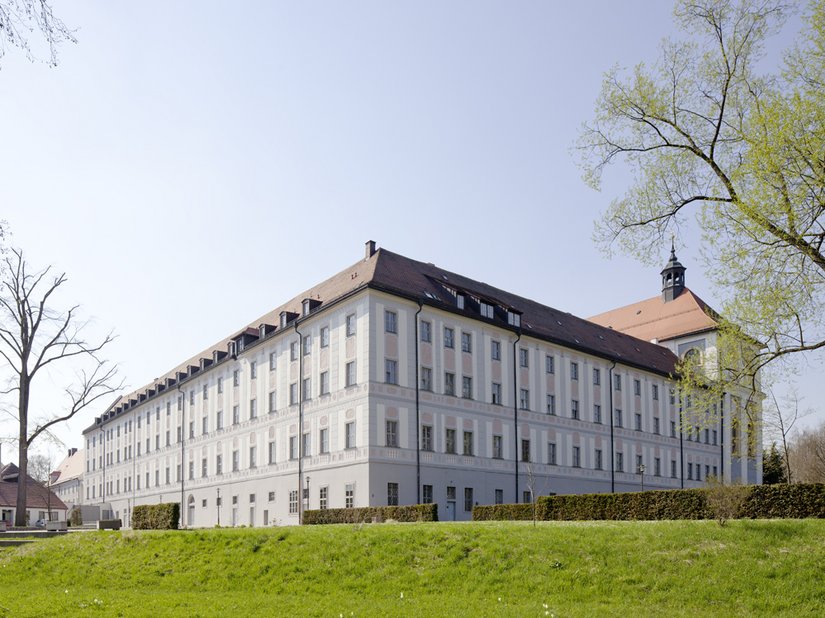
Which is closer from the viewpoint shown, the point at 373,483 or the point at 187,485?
the point at 373,483

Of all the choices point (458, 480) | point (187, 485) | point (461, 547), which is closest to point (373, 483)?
point (458, 480)

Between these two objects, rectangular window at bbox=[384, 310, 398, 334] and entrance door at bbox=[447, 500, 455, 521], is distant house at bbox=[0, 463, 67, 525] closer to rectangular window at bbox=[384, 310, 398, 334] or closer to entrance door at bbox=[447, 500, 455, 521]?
entrance door at bbox=[447, 500, 455, 521]

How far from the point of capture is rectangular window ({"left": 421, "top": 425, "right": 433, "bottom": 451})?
4256 cm

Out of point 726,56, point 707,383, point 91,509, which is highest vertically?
point 726,56

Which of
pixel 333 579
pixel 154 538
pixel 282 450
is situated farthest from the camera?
pixel 282 450

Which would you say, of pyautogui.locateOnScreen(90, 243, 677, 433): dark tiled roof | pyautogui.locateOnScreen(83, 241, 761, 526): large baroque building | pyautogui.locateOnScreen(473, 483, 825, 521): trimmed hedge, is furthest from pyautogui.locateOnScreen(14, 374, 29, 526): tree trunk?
pyautogui.locateOnScreen(473, 483, 825, 521): trimmed hedge

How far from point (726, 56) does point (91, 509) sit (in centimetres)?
7208

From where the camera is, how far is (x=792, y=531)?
17422 mm

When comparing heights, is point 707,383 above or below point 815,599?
above

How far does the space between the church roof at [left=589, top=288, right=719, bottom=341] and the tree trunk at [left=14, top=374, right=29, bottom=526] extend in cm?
5355

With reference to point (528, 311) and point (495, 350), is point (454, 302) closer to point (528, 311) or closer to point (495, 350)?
point (495, 350)

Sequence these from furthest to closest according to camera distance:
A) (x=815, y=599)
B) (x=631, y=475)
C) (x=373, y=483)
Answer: (x=631, y=475), (x=373, y=483), (x=815, y=599)

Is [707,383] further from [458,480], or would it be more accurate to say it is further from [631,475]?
[631,475]

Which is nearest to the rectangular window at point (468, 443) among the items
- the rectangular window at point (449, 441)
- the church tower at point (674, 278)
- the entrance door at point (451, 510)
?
the rectangular window at point (449, 441)
